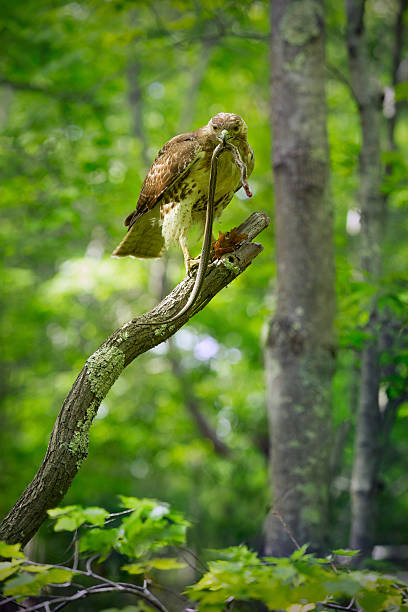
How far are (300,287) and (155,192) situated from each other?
65.2 inches

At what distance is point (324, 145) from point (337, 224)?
464 cm

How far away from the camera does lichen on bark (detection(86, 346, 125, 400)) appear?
2043 mm

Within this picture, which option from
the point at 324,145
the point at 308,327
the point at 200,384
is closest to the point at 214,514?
the point at 200,384

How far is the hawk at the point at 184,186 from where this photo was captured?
7.43ft

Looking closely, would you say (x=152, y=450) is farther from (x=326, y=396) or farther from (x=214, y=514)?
(x=326, y=396)

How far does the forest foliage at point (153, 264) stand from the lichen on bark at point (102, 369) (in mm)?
1842

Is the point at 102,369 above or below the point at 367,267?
below

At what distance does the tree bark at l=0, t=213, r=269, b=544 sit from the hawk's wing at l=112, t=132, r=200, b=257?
0.50 meters

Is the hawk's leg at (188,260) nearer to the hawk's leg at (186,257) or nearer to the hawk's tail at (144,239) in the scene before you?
the hawk's leg at (186,257)

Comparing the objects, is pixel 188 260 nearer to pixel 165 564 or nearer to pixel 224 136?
pixel 224 136

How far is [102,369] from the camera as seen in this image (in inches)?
80.4

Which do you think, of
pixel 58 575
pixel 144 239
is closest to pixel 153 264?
pixel 144 239

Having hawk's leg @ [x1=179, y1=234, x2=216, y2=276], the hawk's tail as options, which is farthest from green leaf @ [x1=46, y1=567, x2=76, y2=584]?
the hawk's tail

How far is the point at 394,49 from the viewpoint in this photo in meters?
5.52
